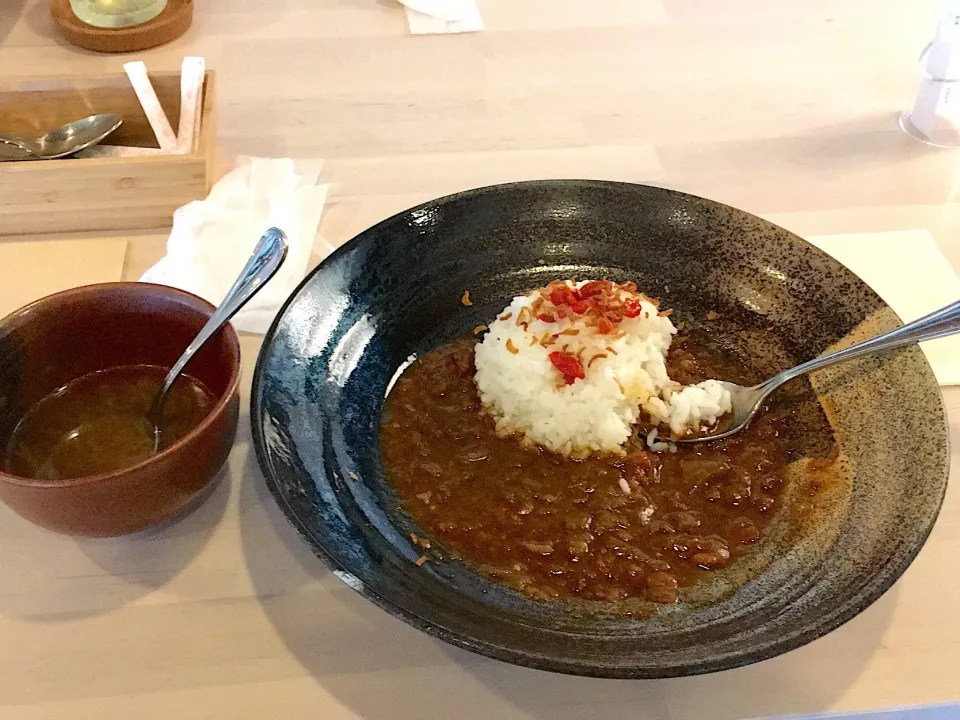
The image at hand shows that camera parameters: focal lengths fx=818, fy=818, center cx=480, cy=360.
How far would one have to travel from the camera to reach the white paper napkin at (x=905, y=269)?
4.82 ft

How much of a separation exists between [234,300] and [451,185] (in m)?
0.77

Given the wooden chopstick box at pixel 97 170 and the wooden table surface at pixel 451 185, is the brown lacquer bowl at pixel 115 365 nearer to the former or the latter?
the wooden table surface at pixel 451 185

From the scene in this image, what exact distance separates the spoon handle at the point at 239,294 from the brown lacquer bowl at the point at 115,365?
19 mm

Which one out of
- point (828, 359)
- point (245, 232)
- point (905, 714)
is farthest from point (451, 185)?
point (905, 714)

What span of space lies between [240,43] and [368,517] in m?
1.57

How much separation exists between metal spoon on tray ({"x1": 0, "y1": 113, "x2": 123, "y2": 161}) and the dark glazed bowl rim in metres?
0.61

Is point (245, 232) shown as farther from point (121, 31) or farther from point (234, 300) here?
point (121, 31)

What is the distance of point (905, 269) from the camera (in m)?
1.55

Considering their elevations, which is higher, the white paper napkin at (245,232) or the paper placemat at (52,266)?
the white paper napkin at (245,232)

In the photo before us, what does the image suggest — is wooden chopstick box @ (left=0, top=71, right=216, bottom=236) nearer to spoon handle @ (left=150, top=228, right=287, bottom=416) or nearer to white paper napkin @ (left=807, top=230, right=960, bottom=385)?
spoon handle @ (left=150, top=228, right=287, bottom=416)

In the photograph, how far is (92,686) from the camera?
3.09ft

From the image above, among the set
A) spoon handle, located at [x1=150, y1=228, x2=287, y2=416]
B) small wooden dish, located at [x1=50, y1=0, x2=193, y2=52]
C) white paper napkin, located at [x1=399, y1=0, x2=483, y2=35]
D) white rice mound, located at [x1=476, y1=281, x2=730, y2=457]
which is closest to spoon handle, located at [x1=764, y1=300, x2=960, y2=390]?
white rice mound, located at [x1=476, y1=281, x2=730, y2=457]

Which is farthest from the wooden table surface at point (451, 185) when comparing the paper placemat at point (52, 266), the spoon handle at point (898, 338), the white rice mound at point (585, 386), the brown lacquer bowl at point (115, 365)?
the white rice mound at point (585, 386)

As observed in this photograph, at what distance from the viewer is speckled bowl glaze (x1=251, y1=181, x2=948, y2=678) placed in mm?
882
